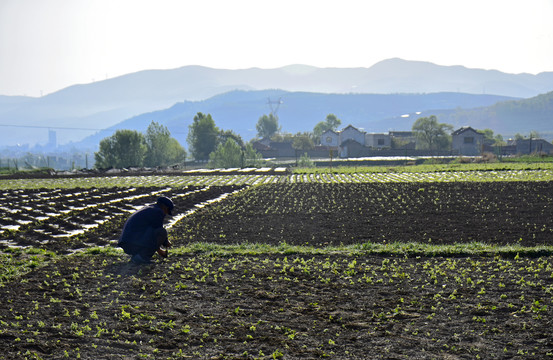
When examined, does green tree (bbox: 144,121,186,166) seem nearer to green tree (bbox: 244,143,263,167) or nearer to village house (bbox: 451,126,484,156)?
green tree (bbox: 244,143,263,167)

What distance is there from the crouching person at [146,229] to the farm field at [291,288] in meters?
0.66

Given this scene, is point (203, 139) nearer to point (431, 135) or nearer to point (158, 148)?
point (158, 148)

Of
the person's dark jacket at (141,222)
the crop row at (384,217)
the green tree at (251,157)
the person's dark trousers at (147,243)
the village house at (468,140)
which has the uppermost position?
the village house at (468,140)

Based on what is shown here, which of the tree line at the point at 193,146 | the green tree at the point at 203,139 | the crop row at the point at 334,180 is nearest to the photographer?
the crop row at the point at 334,180

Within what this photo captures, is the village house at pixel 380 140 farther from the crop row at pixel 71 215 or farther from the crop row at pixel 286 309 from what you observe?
the crop row at pixel 286 309

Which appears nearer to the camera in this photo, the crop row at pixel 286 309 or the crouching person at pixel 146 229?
the crop row at pixel 286 309

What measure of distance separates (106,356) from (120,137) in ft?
364

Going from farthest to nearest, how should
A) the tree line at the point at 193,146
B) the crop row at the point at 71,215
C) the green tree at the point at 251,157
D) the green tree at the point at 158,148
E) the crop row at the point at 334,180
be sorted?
the green tree at the point at 158,148 → the green tree at the point at 251,157 → the tree line at the point at 193,146 → the crop row at the point at 334,180 → the crop row at the point at 71,215

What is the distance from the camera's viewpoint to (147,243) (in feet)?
50.3

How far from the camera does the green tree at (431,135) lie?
145875 millimetres

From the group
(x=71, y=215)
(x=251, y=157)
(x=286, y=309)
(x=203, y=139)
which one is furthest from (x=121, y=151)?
(x=286, y=309)

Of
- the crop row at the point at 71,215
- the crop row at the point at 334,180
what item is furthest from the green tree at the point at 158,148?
the crop row at the point at 71,215

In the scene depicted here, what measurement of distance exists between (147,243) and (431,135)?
460ft

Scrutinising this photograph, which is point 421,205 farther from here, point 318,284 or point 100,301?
point 100,301
